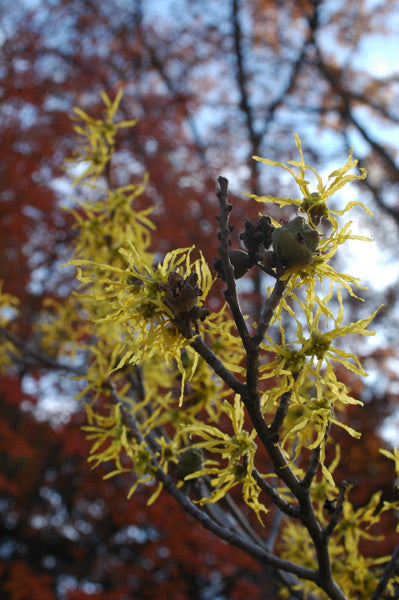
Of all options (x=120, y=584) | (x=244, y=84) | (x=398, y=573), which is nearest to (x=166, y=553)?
(x=120, y=584)

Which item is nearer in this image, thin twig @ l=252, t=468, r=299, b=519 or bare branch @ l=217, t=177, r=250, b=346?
bare branch @ l=217, t=177, r=250, b=346

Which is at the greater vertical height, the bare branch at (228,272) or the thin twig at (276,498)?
the bare branch at (228,272)

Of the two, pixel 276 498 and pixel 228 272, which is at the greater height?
pixel 228 272

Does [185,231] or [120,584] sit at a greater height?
[185,231]

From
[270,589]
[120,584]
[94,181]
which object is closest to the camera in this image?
[94,181]

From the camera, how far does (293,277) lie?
1.14 metres

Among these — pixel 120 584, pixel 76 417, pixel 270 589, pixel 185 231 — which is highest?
pixel 185 231

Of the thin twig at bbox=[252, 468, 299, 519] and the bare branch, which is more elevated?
the bare branch

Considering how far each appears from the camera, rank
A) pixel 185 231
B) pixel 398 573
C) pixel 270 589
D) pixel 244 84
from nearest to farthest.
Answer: pixel 398 573
pixel 270 589
pixel 185 231
pixel 244 84

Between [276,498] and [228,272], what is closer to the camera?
[228,272]

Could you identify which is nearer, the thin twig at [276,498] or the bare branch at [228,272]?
the bare branch at [228,272]

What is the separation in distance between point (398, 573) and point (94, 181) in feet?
6.71

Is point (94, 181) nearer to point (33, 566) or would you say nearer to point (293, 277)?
point (293, 277)

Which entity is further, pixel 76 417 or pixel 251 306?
pixel 76 417
